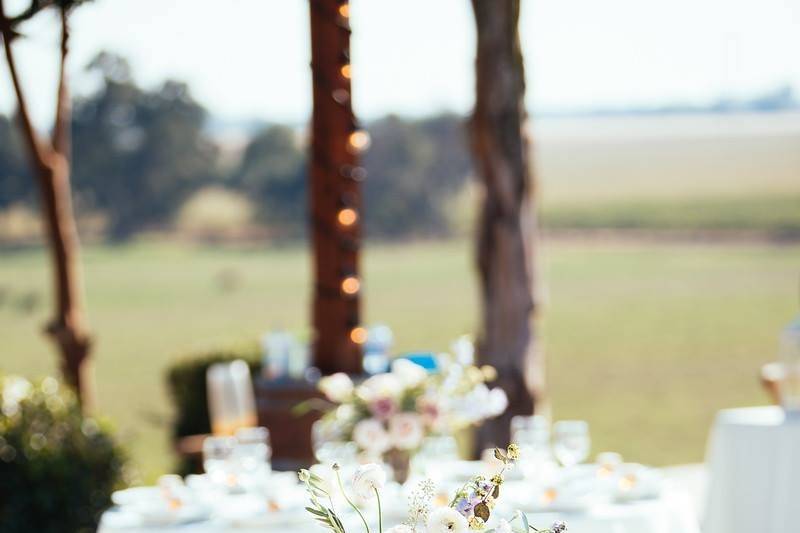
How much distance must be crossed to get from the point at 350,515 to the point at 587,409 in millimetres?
17511

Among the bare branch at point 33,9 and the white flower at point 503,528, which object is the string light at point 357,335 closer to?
the bare branch at point 33,9

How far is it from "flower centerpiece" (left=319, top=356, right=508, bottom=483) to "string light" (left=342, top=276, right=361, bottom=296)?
1.69m

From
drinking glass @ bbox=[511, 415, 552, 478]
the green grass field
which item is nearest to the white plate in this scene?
drinking glass @ bbox=[511, 415, 552, 478]

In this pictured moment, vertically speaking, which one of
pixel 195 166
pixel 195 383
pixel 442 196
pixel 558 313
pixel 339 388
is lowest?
pixel 558 313

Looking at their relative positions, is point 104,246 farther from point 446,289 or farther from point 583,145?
point 583,145

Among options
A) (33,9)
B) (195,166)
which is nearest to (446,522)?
(33,9)

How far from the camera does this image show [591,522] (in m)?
3.61

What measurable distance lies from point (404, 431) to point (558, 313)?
68.6 ft

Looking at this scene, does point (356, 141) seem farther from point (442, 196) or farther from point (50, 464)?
point (442, 196)

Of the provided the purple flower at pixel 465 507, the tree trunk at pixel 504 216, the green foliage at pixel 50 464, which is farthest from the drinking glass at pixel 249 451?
the tree trunk at pixel 504 216

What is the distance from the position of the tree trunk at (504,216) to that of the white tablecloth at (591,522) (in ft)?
9.98

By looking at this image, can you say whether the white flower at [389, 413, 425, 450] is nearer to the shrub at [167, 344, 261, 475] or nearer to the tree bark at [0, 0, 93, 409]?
the tree bark at [0, 0, 93, 409]

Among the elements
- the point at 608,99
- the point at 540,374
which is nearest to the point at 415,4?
the point at 608,99

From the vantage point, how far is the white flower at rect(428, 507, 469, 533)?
197 cm
